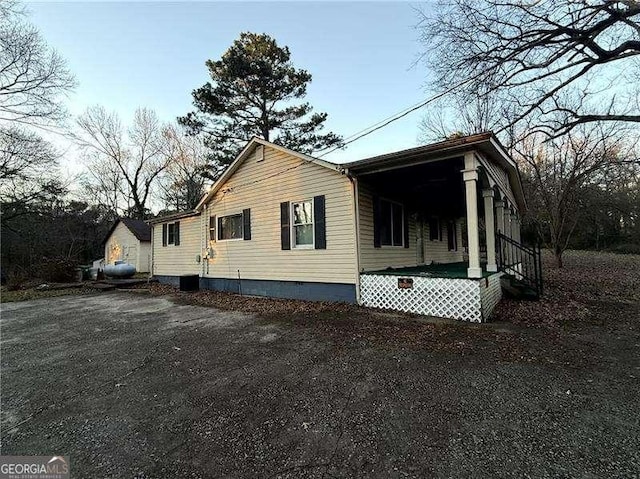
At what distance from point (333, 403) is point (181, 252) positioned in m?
11.9

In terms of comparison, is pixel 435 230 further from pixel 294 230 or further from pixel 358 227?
pixel 294 230

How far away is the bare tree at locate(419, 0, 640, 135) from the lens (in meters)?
7.87

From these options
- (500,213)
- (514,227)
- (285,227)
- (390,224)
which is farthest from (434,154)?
(514,227)

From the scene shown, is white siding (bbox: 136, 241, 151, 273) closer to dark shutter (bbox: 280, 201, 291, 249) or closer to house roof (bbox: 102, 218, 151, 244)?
house roof (bbox: 102, 218, 151, 244)

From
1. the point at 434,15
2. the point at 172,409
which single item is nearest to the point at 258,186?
the point at 434,15

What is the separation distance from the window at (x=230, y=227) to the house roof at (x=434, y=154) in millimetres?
5015

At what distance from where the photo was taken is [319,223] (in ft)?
26.9

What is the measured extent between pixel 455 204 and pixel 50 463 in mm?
12574

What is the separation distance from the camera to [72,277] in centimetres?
1567

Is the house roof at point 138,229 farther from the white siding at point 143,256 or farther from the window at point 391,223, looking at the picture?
the window at point 391,223

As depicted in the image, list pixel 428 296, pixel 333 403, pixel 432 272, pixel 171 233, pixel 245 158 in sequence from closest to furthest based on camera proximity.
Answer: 1. pixel 333 403
2. pixel 428 296
3. pixel 432 272
4. pixel 245 158
5. pixel 171 233

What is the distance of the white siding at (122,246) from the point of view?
849 inches

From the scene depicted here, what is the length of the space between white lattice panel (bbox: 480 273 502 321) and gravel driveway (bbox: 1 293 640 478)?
718mm

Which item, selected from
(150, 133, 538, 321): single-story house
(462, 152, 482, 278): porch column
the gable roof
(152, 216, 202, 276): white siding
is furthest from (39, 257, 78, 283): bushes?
(462, 152, 482, 278): porch column
